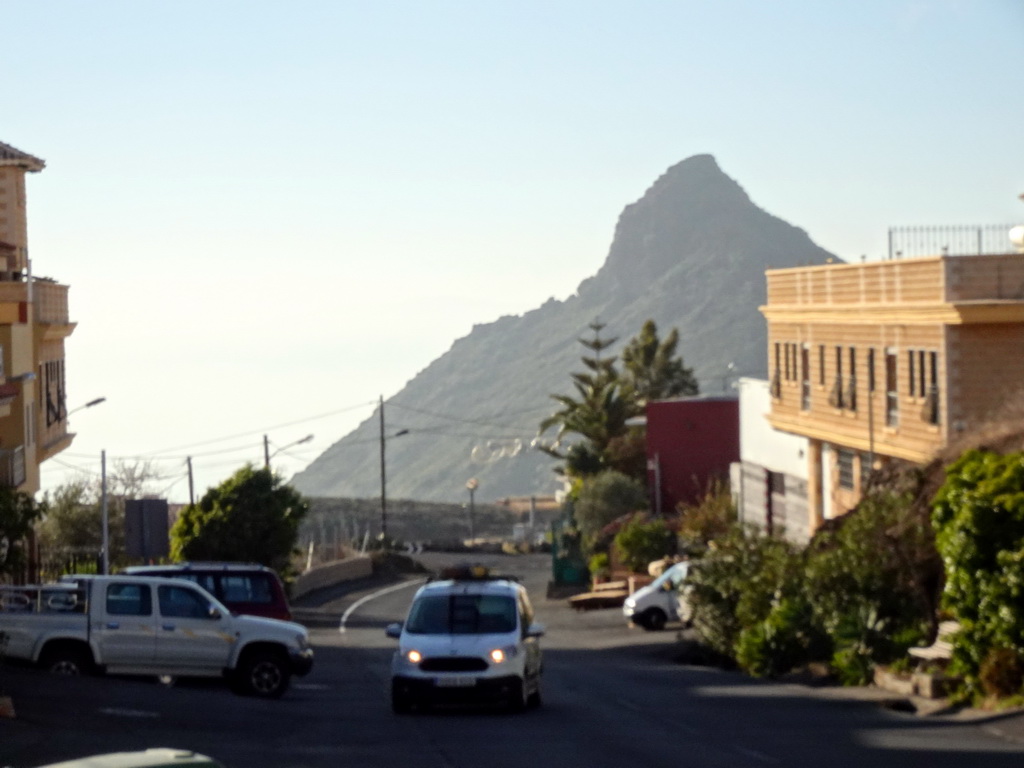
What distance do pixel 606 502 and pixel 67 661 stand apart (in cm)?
4471

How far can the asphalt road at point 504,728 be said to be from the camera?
15969mm

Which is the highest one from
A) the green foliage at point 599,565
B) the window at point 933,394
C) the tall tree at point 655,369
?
the tall tree at point 655,369

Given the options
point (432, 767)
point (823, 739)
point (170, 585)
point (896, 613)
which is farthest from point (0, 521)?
point (896, 613)

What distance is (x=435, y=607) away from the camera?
21.0m

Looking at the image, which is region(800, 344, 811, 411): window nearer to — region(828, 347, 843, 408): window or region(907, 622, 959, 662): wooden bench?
region(828, 347, 843, 408): window

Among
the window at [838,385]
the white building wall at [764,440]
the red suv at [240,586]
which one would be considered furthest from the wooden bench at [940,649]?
the white building wall at [764,440]

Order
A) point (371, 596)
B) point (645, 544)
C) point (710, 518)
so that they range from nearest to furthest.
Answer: point (710, 518) → point (645, 544) → point (371, 596)

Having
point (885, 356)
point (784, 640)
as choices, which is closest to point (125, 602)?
point (784, 640)

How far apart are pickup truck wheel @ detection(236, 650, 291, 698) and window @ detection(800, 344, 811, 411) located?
884 inches

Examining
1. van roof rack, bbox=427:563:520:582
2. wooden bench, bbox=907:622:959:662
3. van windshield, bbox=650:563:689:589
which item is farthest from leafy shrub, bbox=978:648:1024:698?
van windshield, bbox=650:563:689:589

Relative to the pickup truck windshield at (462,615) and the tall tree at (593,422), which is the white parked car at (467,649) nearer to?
the pickup truck windshield at (462,615)

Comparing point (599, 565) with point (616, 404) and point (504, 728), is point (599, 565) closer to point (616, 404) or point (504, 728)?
point (616, 404)

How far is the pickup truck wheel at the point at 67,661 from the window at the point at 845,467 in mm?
22986

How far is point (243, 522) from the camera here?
45406 millimetres
